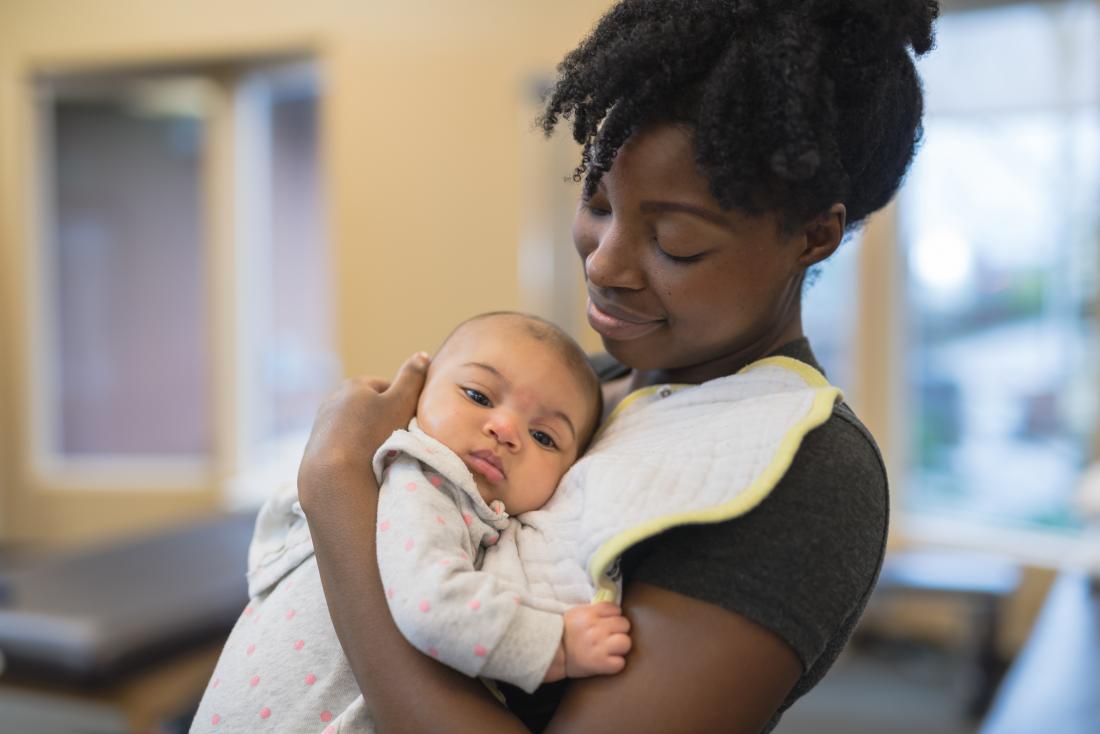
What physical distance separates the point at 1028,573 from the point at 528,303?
2335 millimetres

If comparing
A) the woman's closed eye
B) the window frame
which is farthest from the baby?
the window frame

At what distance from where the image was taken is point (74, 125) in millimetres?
5316

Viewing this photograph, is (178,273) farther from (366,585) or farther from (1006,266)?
(366,585)

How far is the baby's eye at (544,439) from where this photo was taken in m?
1.00

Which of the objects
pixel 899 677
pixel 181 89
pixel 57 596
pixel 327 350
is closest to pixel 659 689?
pixel 57 596

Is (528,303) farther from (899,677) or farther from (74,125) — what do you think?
(74,125)

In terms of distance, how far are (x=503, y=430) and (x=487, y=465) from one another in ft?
0.13

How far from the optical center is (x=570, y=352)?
1056 mm

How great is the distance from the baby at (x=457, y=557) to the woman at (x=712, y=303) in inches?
1.6

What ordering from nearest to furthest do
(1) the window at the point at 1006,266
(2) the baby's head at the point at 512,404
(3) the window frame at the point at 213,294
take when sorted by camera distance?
(2) the baby's head at the point at 512,404 → (1) the window at the point at 1006,266 → (3) the window frame at the point at 213,294

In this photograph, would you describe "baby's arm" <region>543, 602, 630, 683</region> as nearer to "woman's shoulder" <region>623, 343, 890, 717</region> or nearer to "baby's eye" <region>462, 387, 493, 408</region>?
"woman's shoulder" <region>623, 343, 890, 717</region>

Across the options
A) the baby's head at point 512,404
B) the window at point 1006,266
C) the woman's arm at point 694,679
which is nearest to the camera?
the woman's arm at point 694,679

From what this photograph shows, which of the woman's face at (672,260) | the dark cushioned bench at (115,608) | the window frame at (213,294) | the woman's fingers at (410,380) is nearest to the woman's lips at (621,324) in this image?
the woman's face at (672,260)

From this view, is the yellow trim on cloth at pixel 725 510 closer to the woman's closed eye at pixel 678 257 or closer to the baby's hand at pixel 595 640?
the baby's hand at pixel 595 640
